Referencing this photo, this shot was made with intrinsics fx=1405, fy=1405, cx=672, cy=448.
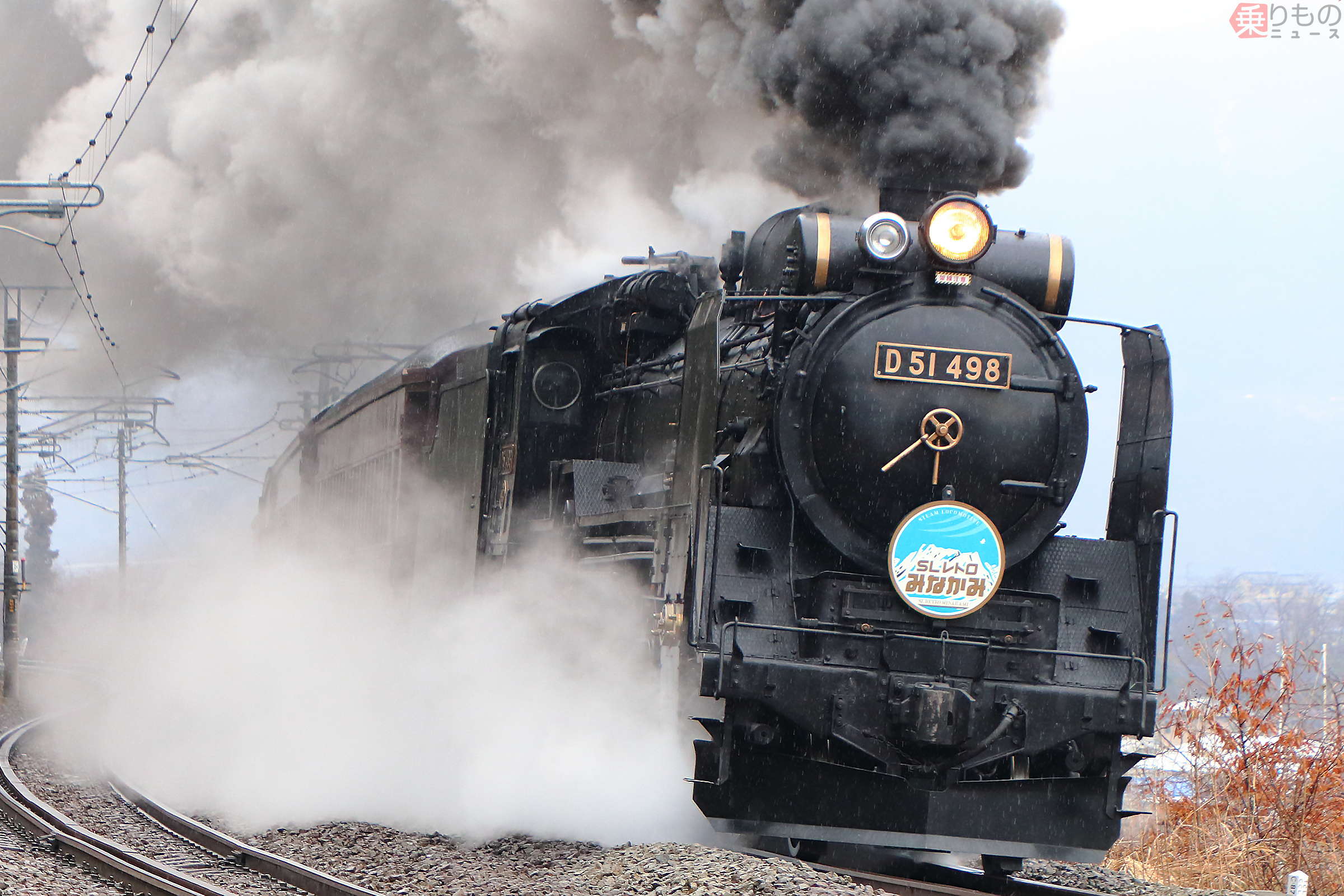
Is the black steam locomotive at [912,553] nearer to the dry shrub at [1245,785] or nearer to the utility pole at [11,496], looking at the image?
the dry shrub at [1245,785]

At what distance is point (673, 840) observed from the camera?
253 inches

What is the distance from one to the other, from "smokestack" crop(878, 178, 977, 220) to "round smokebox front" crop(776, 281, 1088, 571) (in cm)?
105

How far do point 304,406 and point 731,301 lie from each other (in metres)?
18.3

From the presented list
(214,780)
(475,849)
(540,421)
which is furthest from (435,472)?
(475,849)

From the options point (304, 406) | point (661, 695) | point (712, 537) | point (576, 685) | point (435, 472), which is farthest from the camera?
point (304, 406)

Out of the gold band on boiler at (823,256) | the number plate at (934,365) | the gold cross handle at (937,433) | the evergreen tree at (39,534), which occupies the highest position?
the gold band on boiler at (823,256)

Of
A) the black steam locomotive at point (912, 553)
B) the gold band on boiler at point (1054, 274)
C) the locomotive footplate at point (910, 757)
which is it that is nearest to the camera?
the locomotive footplate at point (910, 757)

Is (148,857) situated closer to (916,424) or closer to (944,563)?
(944,563)

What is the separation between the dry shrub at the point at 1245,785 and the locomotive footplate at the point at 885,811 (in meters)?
1.59

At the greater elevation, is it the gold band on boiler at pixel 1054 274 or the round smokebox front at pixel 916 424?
Answer: the gold band on boiler at pixel 1054 274

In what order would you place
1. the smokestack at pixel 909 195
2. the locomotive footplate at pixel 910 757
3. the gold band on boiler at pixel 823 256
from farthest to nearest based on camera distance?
1. the smokestack at pixel 909 195
2. the gold band on boiler at pixel 823 256
3. the locomotive footplate at pixel 910 757

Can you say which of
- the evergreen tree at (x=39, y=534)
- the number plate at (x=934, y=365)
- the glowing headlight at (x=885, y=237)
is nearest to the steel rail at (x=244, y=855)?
the number plate at (x=934, y=365)

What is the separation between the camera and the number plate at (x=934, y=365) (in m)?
5.91

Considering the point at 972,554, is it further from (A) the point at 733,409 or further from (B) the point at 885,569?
(A) the point at 733,409
